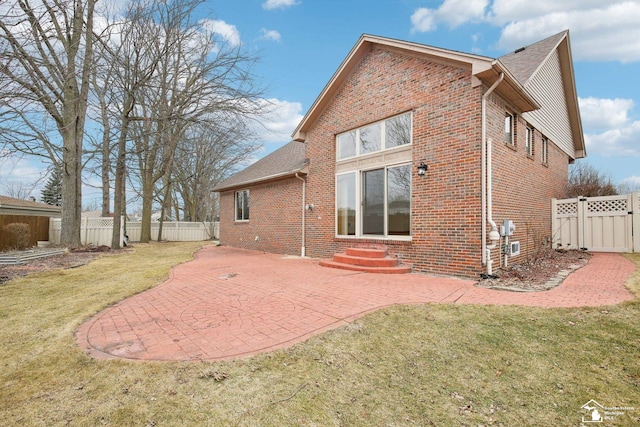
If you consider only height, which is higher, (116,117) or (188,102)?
(188,102)

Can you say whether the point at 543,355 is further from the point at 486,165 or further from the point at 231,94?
the point at 231,94

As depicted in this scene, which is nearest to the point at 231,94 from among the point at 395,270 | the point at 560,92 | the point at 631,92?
the point at 395,270

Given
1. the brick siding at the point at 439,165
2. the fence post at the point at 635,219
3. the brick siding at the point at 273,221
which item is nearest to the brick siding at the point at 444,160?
the brick siding at the point at 439,165

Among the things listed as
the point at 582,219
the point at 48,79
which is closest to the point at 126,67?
the point at 48,79

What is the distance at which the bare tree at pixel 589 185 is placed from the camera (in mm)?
11156

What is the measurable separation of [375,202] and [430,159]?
6.40 ft

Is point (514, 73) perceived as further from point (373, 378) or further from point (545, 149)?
point (373, 378)

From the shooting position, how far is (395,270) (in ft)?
22.7

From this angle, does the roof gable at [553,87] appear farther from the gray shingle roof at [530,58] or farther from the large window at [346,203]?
the large window at [346,203]

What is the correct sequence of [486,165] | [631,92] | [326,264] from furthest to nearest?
[631,92] → [326,264] → [486,165]

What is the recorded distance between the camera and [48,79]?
755 centimetres

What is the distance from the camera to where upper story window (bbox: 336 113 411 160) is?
7.58 metres

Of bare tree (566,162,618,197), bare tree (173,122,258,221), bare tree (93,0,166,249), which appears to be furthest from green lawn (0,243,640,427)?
bare tree (173,122,258,221)

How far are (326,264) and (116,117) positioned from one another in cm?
957
